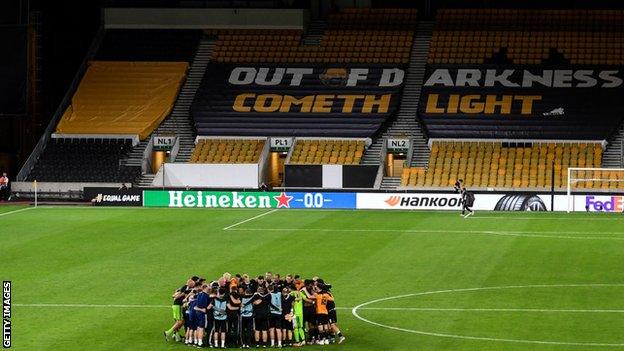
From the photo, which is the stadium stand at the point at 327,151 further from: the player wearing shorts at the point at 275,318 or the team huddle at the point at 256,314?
the player wearing shorts at the point at 275,318

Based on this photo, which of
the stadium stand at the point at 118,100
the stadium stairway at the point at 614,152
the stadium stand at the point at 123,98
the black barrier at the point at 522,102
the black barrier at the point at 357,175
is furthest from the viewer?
the stadium stand at the point at 123,98

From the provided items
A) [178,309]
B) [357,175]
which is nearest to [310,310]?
[178,309]

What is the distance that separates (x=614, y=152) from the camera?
66812 millimetres

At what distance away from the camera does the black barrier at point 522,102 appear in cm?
6894

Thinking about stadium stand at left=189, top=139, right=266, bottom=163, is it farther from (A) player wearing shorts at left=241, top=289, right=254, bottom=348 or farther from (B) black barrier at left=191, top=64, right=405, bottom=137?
(A) player wearing shorts at left=241, top=289, right=254, bottom=348

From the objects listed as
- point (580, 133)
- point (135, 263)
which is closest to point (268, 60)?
point (580, 133)

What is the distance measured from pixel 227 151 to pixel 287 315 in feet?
142

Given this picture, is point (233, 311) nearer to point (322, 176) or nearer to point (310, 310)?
point (310, 310)

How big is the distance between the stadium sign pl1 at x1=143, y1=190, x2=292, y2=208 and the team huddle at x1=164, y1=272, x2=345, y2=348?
33.4m

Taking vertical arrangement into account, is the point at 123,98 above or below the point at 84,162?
above

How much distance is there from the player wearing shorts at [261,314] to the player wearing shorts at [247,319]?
0.11m

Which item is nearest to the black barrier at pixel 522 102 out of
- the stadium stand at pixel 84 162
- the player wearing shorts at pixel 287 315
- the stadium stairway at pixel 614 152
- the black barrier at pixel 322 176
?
the stadium stairway at pixel 614 152

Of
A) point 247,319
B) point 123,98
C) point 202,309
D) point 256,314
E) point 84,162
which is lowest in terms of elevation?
point 247,319

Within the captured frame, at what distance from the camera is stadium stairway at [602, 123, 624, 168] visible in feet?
216
